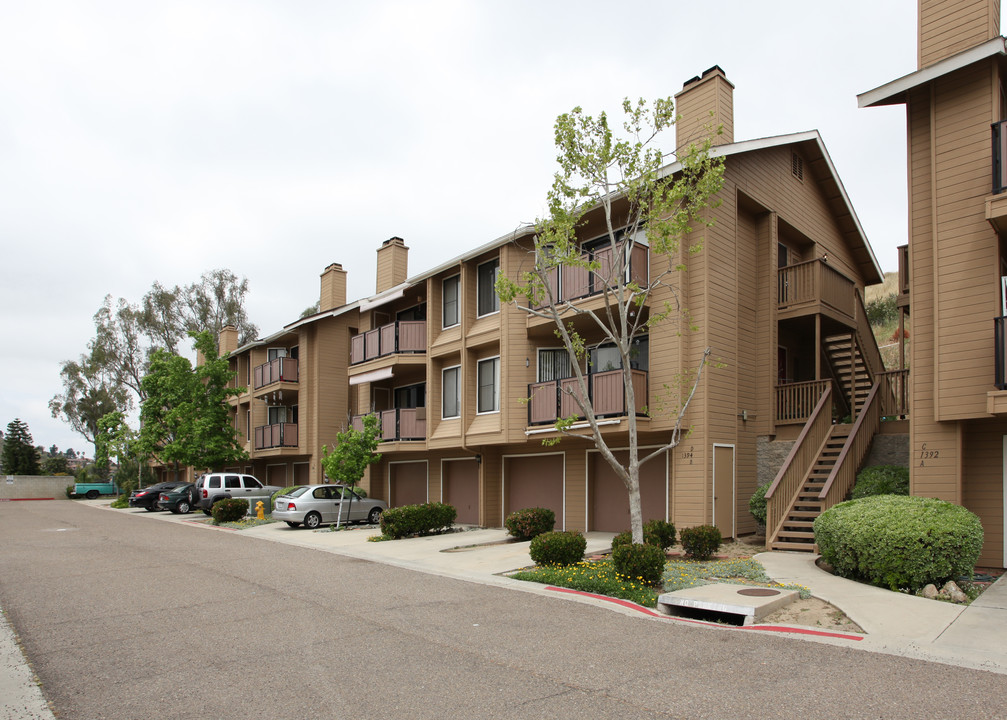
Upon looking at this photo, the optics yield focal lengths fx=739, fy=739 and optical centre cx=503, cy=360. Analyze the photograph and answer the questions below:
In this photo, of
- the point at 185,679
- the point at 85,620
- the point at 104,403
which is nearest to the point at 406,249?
the point at 85,620

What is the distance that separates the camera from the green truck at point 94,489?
181ft

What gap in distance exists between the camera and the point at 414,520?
20.0 metres

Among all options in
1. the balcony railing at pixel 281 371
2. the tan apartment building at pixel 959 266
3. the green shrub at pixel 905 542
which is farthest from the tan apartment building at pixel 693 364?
the balcony railing at pixel 281 371

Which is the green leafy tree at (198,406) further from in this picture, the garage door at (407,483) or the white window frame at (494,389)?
the white window frame at (494,389)

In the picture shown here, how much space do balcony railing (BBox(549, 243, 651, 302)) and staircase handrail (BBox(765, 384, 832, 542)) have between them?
5.06 metres

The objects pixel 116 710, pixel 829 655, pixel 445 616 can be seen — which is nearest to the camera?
pixel 116 710

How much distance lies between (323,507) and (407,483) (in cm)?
435

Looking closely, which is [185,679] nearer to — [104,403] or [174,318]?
[174,318]

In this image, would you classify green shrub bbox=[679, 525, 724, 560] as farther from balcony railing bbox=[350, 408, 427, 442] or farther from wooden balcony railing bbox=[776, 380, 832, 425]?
balcony railing bbox=[350, 408, 427, 442]

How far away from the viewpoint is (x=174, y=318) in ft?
181

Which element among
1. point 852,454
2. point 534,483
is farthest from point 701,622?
point 534,483

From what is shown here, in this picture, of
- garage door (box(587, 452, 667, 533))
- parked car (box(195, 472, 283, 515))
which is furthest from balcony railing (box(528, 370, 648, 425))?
parked car (box(195, 472, 283, 515))

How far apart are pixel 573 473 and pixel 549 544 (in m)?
7.86

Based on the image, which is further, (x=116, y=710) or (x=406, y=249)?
(x=406, y=249)
